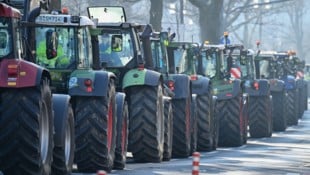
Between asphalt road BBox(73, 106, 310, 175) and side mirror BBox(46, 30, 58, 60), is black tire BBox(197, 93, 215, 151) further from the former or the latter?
side mirror BBox(46, 30, 58, 60)

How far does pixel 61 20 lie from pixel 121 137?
2.51 m

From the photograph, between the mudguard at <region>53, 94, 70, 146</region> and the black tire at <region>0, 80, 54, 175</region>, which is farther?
the mudguard at <region>53, 94, 70, 146</region>

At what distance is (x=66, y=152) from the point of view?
19.1m

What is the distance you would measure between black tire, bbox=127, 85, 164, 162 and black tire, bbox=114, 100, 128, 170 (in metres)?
0.99

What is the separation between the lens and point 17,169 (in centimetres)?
1634

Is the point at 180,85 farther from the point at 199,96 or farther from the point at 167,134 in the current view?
the point at 199,96

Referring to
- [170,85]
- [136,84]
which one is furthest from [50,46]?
[170,85]

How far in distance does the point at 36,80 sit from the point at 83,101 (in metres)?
4.03

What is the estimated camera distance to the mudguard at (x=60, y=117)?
18266 millimetres

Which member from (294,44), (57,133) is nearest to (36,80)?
(57,133)

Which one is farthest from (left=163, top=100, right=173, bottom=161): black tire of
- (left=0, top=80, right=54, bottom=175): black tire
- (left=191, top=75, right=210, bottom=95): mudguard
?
(left=0, top=80, right=54, bottom=175): black tire

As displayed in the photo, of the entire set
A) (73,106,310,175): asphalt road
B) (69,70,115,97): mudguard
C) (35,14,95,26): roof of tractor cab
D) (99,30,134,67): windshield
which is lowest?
(73,106,310,175): asphalt road

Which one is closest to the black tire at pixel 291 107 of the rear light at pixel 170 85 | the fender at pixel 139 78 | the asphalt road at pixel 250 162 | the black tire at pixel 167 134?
the asphalt road at pixel 250 162

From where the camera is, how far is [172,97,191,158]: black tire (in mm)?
27188
